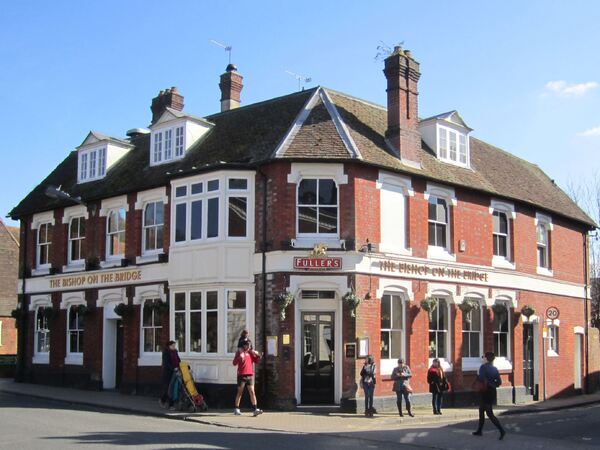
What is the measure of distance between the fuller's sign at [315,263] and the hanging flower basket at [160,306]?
5.03m

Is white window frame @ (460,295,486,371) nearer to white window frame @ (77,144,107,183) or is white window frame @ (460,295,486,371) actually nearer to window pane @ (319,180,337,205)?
window pane @ (319,180,337,205)

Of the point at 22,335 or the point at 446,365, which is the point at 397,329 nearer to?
the point at 446,365

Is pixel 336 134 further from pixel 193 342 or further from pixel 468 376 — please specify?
pixel 468 376

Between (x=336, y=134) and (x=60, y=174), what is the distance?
47.0 feet

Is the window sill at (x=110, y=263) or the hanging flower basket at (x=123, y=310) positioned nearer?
the hanging flower basket at (x=123, y=310)

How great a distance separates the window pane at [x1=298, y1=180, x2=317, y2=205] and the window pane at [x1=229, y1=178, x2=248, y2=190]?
1623mm

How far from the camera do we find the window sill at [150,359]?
23000mm

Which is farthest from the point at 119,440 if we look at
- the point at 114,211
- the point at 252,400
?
the point at 114,211

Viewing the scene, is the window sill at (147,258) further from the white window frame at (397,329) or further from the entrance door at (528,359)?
the entrance door at (528,359)

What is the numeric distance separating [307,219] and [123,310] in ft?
24.7

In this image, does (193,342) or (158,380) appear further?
(158,380)

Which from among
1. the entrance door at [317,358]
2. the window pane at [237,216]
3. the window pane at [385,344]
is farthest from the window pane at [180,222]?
the window pane at [385,344]

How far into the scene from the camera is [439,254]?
22844 mm

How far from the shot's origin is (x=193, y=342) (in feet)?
69.9
